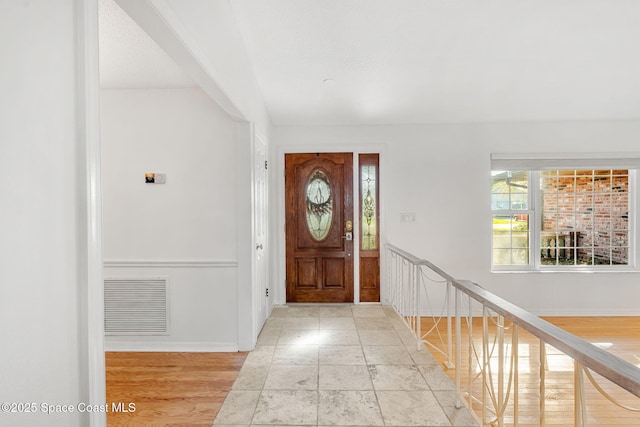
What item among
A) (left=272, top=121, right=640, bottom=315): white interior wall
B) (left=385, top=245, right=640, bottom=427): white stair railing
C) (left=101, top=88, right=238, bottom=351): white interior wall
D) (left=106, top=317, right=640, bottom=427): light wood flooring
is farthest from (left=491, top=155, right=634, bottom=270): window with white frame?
(left=101, top=88, right=238, bottom=351): white interior wall

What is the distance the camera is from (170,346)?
10.7ft

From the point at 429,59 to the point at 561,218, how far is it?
295 cm

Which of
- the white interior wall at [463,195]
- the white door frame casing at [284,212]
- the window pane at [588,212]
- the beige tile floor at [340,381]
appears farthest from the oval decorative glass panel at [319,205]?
the window pane at [588,212]

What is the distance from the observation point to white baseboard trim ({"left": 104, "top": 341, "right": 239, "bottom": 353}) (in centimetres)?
324

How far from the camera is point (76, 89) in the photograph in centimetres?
94


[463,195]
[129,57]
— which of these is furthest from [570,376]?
[129,57]

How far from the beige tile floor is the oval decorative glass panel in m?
1.27

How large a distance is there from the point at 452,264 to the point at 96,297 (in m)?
4.25

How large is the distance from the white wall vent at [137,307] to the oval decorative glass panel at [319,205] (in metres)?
1.99

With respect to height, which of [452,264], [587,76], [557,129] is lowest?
[452,264]

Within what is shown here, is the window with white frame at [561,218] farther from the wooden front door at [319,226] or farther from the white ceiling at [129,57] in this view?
the white ceiling at [129,57]

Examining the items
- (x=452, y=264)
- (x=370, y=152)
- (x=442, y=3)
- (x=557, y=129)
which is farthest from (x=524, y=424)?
(x=557, y=129)

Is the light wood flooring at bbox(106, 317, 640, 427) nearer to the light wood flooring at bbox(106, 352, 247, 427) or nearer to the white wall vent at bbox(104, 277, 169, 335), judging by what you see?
the light wood flooring at bbox(106, 352, 247, 427)

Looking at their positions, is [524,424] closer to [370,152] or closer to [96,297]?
[96,297]
